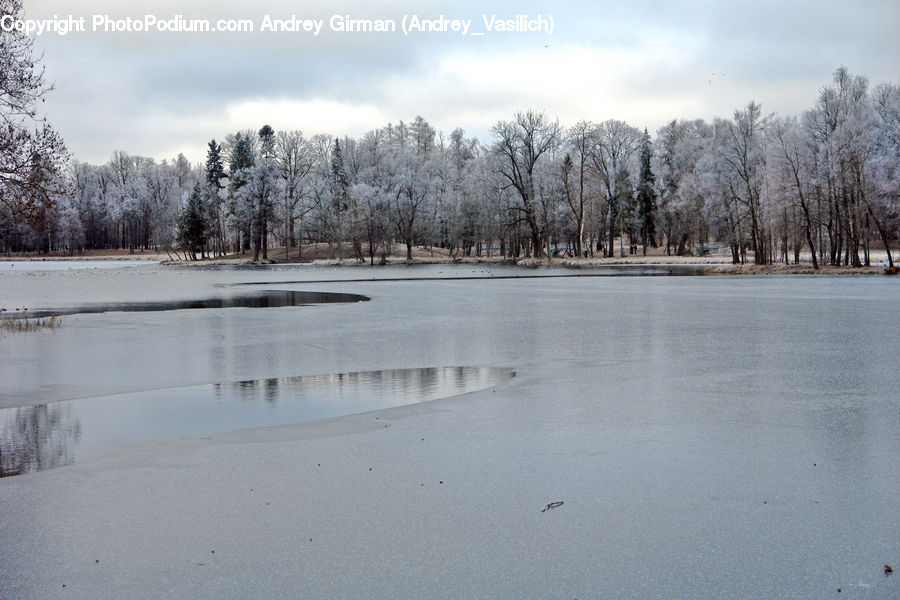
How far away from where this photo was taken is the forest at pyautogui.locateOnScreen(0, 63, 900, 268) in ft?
198

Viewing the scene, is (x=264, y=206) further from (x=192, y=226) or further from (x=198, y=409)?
(x=198, y=409)

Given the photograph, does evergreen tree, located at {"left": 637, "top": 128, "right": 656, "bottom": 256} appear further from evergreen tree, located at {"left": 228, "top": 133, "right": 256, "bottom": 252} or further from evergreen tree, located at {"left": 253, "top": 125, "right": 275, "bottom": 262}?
evergreen tree, located at {"left": 228, "top": 133, "right": 256, "bottom": 252}

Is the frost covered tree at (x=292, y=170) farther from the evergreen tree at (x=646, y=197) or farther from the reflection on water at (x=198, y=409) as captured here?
the reflection on water at (x=198, y=409)

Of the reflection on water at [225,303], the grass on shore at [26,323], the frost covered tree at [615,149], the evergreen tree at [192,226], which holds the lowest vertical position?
the grass on shore at [26,323]

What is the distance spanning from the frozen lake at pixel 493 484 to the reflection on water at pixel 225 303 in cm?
1264

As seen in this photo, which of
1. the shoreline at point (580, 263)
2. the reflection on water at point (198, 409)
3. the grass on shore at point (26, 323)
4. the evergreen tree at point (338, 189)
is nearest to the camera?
the reflection on water at point (198, 409)

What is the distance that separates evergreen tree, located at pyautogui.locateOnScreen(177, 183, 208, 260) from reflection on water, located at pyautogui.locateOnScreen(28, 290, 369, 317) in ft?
256

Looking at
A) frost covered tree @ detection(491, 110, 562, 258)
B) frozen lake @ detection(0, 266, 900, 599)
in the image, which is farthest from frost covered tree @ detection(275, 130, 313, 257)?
frozen lake @ detection(0, 266, 900, 599)

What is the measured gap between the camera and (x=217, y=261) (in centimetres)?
10594

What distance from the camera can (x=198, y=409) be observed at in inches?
412

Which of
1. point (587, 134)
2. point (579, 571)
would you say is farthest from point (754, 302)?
point (587, 134)

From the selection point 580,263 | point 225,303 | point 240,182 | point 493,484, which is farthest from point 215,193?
point 493,484

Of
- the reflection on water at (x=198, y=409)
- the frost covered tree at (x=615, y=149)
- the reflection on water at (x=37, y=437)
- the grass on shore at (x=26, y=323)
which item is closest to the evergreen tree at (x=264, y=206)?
the frost covered tree at (x=615, y=149)

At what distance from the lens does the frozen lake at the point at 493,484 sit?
502 cm
